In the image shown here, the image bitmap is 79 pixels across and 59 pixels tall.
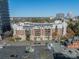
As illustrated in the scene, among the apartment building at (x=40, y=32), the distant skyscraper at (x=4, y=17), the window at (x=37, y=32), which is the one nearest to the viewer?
the apartment building at (x=40, y=32)

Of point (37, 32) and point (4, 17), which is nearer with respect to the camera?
point (37, 32)

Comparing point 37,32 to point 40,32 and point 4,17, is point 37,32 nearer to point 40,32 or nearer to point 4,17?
point 40,32

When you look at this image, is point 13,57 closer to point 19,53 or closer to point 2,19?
point 19,53

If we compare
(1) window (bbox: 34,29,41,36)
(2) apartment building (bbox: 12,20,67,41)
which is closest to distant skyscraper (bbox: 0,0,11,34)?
(2) apartment building (bbox: 12,20,67,41)

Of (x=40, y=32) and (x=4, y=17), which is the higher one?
(x=4, y=17)

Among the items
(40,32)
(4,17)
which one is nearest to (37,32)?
(40,32)

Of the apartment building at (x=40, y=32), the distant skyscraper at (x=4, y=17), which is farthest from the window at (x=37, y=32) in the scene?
the distant skyscraper at (x=4, y=17)

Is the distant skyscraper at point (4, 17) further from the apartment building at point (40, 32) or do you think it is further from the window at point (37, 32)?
the window at point (37, 32)

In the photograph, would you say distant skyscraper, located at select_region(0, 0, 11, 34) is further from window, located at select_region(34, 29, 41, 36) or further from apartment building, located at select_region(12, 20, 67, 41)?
window, located at select_region(34, 29, 41, 36)

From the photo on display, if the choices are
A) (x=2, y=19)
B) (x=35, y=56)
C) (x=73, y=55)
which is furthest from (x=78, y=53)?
(x=2, y=19)

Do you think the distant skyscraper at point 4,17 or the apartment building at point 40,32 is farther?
the distant skyscraper at point 4,17
